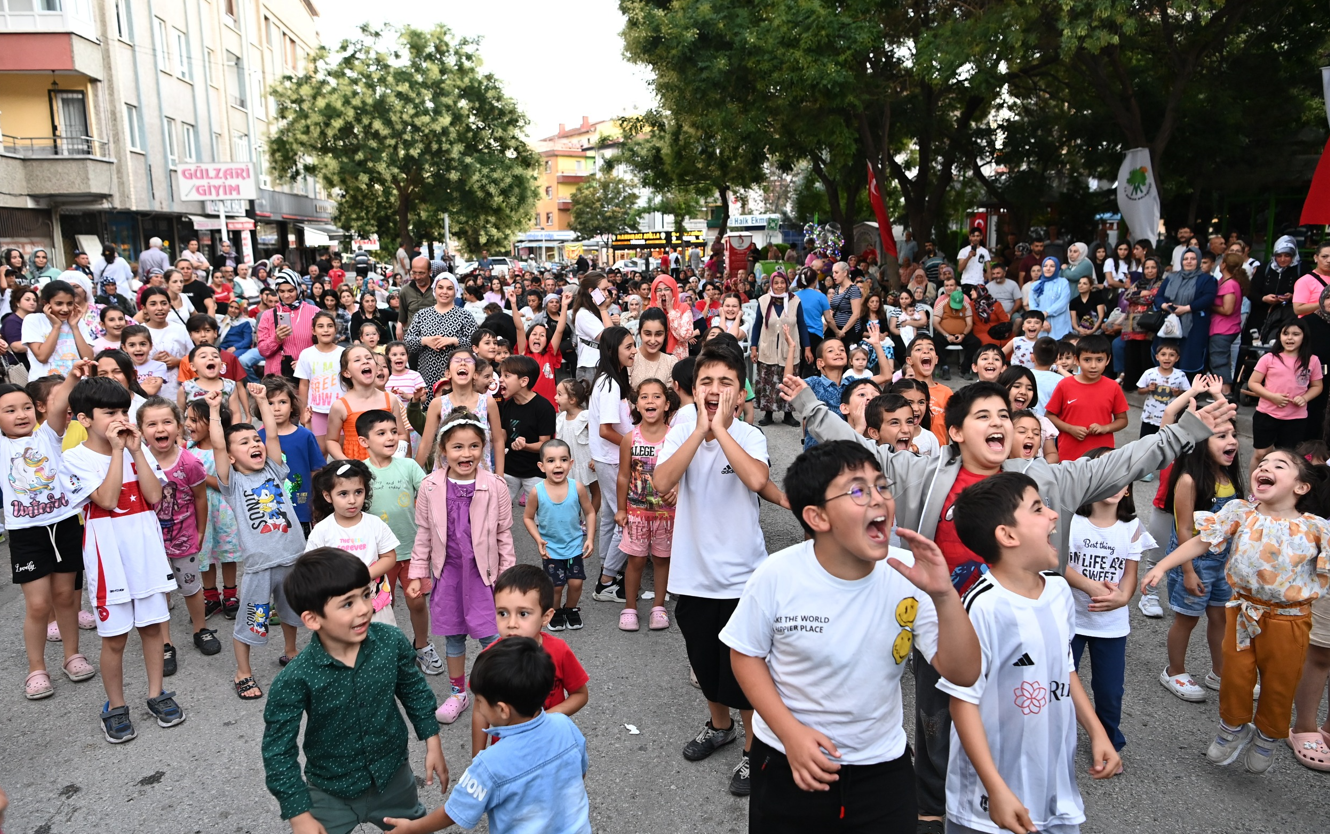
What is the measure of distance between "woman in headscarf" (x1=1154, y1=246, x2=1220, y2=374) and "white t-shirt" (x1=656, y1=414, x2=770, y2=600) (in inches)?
348

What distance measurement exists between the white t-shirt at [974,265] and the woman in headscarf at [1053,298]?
127 inches

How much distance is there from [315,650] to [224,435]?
304cm

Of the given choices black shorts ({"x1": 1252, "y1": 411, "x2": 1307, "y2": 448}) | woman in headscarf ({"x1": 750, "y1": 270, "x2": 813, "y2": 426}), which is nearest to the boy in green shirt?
woman in headscarf ({"x1": 750, "y1": 270, "x2": 813, "y2": 426})

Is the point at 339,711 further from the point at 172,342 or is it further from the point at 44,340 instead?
the point at 44,340

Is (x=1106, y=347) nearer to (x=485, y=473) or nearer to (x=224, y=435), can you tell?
(x=485, y=473)

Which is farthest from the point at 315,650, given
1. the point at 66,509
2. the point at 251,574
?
the point at 66,509

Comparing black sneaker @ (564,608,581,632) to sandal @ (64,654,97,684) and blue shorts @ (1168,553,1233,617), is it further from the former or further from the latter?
blue shorts @ (1168,553,1233,617)

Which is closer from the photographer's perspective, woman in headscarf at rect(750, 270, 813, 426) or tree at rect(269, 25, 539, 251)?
woman in headscarf at rect(750, 270, 813, 426)

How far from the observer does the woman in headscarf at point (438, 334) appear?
776cm

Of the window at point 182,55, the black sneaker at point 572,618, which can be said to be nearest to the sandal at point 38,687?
the black sneaker at point 572,618

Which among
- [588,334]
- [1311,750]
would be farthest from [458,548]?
[588,334]

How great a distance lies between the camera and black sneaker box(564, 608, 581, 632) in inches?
222

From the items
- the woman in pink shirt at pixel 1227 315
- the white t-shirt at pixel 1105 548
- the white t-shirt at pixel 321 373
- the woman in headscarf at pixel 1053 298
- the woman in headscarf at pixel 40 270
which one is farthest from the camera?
the woman in headscarf at pixel 40 270

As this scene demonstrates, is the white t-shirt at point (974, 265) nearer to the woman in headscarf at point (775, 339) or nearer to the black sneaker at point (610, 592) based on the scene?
the woman in headscarf at point (775, 339)
